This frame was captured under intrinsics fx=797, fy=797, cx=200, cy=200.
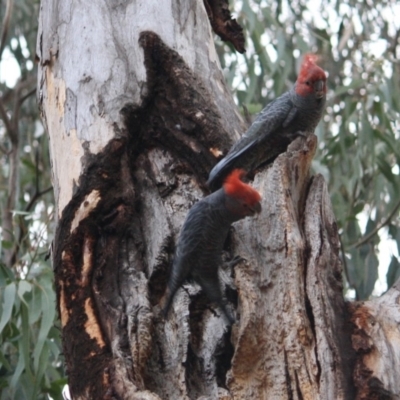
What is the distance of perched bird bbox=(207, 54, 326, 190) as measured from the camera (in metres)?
2.23

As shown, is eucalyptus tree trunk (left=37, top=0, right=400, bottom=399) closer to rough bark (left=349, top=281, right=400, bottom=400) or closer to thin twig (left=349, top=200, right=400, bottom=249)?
rough bark (left=349, top=281, right=400, bottom=400)

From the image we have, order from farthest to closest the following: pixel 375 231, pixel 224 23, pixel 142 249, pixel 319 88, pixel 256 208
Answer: pixel 375 231 → pixel 224 23 → pixel 319 88 → pixel 142 249 → pixel 256 208

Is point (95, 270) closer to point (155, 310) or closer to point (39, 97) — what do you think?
point (155, 310)

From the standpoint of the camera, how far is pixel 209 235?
1.97 meters

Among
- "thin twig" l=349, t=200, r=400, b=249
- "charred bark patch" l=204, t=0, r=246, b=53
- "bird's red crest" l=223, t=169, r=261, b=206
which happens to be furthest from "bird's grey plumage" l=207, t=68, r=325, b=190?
"thin twig" l=349, t=200, r=400, b=249

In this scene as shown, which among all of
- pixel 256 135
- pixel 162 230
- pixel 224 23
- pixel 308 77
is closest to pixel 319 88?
pixel 308 77

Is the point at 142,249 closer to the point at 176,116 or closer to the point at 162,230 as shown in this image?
the point at 162,230

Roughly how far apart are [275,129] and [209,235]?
1.76 feet

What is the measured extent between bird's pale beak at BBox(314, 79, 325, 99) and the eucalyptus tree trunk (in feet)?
0.88

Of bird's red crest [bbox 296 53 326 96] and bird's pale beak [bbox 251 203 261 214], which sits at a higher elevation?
bird's red crest [bbox 296 53 326 96]

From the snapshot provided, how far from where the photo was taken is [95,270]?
196 cm

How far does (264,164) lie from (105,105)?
1.64 feet

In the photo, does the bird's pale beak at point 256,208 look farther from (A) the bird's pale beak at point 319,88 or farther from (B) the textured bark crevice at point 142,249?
(A) the bird's pale beak at point 319,88

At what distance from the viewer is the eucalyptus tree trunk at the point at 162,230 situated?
1.76 meters
